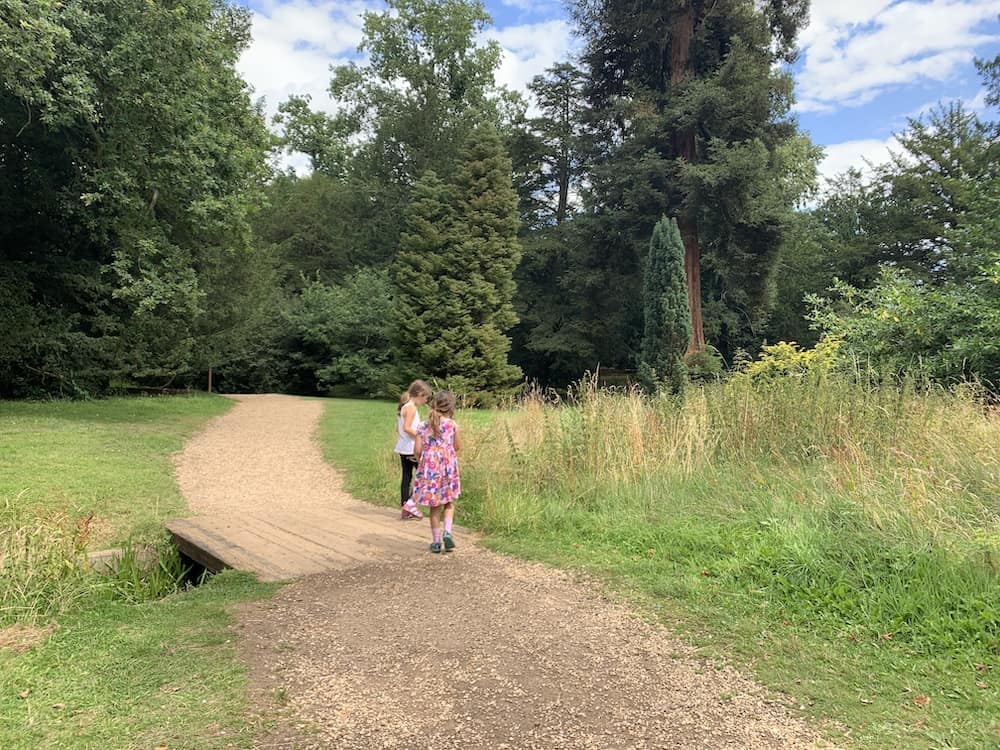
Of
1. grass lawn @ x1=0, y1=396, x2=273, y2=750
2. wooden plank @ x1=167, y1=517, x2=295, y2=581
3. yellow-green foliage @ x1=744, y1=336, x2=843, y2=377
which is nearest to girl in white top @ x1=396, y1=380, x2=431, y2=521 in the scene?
wooden plank @ x1=167, y1=517, x2=295, y2=581

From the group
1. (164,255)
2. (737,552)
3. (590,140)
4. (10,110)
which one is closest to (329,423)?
(164,255)

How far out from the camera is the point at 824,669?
312cm

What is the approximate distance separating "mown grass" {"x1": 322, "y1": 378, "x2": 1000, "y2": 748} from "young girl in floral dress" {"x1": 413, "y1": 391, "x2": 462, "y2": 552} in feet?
1.69

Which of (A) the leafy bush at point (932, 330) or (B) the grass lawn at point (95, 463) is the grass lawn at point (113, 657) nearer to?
(B) the grass lawn at point (95, 463)

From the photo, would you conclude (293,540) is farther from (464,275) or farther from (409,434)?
(464,275)

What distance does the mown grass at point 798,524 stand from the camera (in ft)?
10.1

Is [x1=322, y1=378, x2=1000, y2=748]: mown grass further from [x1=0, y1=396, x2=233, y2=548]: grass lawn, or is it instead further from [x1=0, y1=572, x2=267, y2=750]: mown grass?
[x1=0, y1=396, x2=233, y2=548]: grass lawn

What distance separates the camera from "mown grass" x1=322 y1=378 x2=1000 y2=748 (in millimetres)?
3070

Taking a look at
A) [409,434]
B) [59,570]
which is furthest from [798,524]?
[59,570]

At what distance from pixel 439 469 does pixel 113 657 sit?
2.70m

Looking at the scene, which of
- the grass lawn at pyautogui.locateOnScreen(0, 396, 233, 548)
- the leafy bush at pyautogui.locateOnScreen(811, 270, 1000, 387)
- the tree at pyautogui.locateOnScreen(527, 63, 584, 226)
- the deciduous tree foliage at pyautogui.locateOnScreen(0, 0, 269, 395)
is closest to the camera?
the grass lawn at pyautogui.locateOnScreen(0, 396, 233, 548)

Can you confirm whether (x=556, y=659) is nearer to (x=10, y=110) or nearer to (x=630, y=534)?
(x=630, y=534)

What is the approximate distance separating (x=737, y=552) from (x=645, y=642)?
4.55ft

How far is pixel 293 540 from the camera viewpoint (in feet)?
18.9
